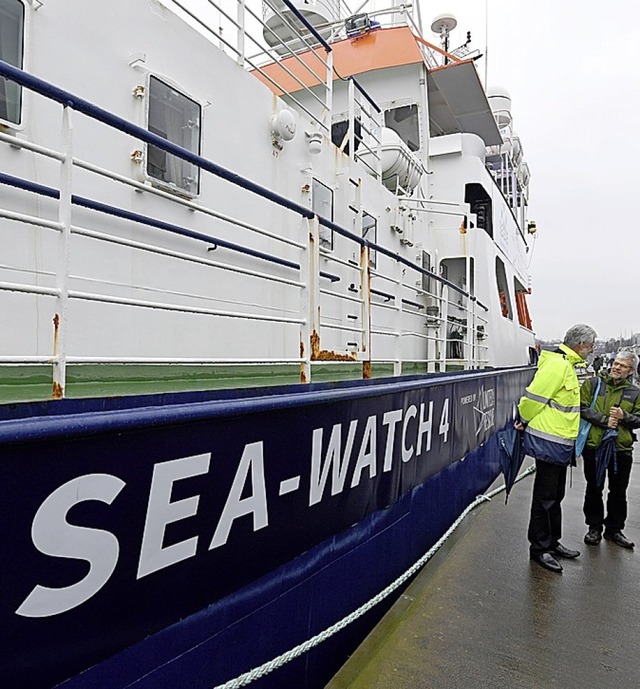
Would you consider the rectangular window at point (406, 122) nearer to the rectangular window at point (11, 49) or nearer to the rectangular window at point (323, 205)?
the rectangular window at point (323, 205)

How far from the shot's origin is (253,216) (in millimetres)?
3926

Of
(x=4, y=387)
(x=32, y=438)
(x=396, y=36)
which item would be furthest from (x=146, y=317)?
(x=396, y=36)

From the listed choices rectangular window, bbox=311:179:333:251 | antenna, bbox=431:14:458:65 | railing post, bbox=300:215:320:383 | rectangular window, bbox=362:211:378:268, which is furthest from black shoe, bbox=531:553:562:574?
antenna, bbox=431:14:458:65

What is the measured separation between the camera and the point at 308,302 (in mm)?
2613

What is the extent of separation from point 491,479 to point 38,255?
18.1 ft

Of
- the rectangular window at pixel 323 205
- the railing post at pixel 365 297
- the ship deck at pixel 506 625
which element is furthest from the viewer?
the rectangular window at pixel 323 205

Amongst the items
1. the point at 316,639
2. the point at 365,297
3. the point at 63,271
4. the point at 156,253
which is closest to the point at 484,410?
the point at 365,297

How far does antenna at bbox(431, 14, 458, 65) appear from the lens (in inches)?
408

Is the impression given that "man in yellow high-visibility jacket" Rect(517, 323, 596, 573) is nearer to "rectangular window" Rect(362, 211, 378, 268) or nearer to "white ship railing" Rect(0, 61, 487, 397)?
"white ship railing" Rect(0, 61, 487, 397)

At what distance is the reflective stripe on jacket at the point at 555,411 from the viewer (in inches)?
145

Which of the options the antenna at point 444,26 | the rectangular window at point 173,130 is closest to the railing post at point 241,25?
the rectangular window at point 173,130

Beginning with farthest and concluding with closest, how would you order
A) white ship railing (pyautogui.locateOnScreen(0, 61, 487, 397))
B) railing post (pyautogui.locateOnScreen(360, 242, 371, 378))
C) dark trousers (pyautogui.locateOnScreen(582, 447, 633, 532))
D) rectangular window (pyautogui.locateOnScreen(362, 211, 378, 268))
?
rectangular window (pyautogui.locateOnScreen(362, 211, 378, 268)), dark trousers (pyautogui.locateOnScreen(582, 447, 633, 532)), railing post (pyautogui.locateOnScreen(360, 242, 371, 378)), white ship railing (pyautogui.locateOnScreen(0, 61, 487, 397))

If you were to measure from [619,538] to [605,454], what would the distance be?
0.74 metres

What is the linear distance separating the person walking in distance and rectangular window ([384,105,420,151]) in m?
5.52
